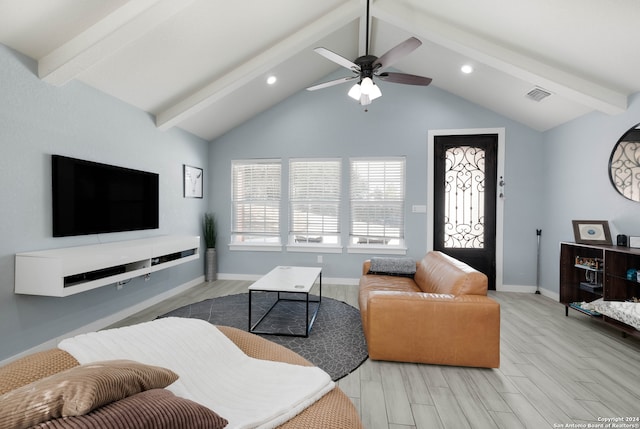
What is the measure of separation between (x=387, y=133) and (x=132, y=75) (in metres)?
3.39

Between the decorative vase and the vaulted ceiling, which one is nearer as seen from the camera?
the vaulted ceiling

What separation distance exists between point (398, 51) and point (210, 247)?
3944 mm

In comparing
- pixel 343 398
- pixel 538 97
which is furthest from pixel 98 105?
pixel 538 97

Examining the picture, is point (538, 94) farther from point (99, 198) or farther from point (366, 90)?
point (99, 198)

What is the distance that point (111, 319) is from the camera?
3000 millimetres

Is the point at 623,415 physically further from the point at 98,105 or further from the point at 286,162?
the point at 98,105

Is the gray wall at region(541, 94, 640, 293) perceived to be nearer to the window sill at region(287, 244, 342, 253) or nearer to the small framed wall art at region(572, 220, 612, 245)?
the small framed wall art at region(572, 220, 612, 245)

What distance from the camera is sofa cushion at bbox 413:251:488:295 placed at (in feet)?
7.18

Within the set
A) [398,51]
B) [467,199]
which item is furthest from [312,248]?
[398,51]

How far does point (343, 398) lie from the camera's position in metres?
1.11

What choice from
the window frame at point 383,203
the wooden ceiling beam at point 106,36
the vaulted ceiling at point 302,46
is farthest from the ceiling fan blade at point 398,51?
the window frame at point 383,203

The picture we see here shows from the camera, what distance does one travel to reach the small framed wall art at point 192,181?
4215mm

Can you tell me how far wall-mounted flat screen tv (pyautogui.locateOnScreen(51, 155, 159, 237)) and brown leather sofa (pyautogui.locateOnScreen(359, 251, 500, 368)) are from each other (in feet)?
8.81

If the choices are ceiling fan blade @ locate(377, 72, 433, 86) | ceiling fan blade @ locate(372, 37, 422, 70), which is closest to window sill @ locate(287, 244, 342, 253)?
ceiling fan blade @ locate(377, 72, 433, 86)
